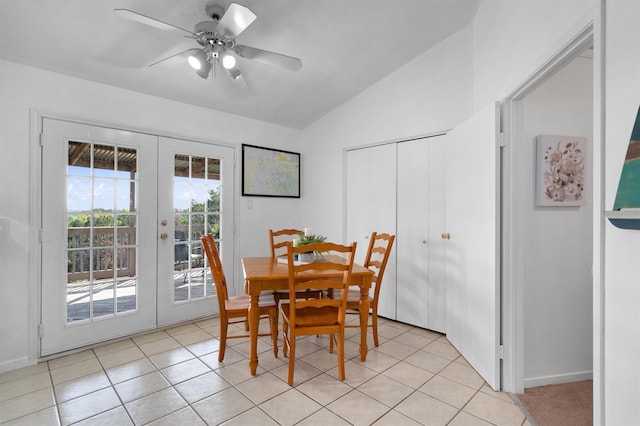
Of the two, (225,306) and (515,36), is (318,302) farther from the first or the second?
(515,36)

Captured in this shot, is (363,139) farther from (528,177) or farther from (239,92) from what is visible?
(528,177)

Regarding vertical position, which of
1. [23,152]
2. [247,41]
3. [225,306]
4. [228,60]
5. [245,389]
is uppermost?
[247,41]

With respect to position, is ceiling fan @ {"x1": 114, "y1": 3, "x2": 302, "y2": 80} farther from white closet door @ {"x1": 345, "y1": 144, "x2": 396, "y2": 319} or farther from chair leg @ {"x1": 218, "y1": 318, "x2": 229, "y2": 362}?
chair leg @ {"x1": 218, "y1": 318, "x2": 229, "y2": 362}

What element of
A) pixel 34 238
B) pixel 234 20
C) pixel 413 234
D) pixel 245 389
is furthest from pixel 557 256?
pixel 34 238

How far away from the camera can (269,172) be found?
3.93m

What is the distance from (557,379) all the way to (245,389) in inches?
85.7

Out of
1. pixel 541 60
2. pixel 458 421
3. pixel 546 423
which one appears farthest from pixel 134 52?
pixel 546 423

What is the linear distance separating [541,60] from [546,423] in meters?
2.03

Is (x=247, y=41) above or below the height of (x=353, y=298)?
above

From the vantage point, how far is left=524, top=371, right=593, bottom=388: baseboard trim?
80.9 inches

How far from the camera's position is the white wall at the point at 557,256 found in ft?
6.81

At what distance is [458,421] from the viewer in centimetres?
170

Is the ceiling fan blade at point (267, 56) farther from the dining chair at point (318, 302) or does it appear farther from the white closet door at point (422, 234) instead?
the white closet door at point (422, 234)

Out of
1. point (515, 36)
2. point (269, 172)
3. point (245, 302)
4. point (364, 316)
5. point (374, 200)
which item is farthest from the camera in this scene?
point (269, 172)
